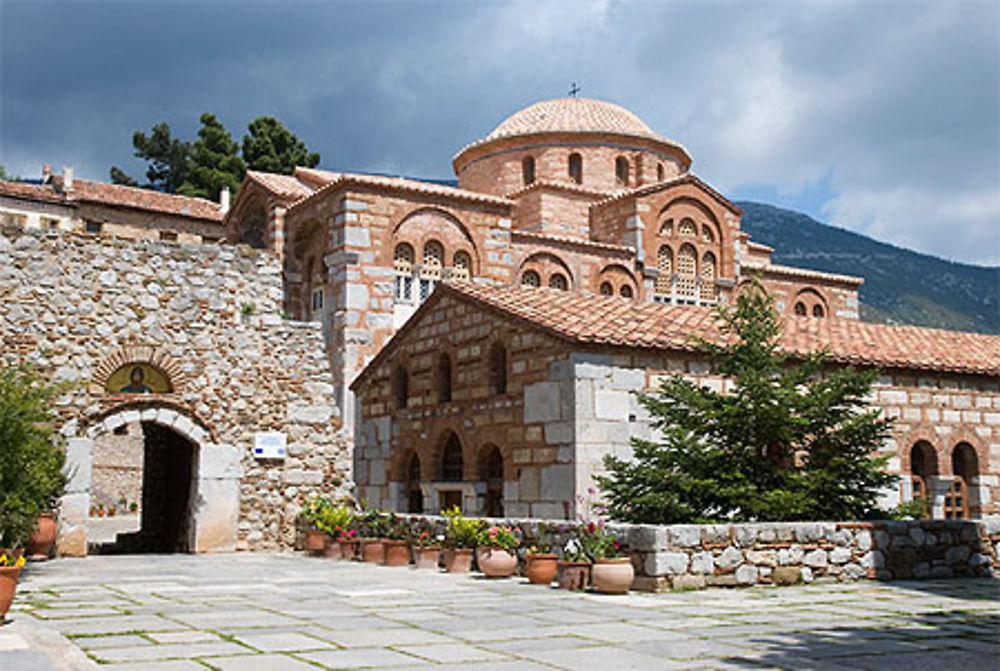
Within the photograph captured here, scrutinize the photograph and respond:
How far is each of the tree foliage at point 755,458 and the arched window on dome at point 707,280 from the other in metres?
17.5

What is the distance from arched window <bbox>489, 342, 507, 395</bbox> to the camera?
14.7 metres

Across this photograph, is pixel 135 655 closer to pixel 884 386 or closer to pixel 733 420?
pixel 733 420

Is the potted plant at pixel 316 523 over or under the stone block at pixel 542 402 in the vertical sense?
under

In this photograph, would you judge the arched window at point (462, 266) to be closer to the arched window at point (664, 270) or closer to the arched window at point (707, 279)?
the arched window at point (664, 270)

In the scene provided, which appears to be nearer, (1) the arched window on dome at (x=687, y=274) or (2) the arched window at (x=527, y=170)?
(1) the arched window on dome at (x=687, y=274)

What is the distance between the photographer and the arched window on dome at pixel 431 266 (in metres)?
24.2

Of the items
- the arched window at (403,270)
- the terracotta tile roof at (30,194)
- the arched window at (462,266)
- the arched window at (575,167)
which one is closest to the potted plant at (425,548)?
the arched window at (403,270)

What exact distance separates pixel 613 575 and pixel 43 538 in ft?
29.4

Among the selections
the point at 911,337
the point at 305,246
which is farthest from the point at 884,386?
the point at 305,246

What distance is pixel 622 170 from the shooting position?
108 feet

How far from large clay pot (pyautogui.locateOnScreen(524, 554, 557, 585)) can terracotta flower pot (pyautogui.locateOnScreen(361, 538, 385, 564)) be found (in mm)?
3673

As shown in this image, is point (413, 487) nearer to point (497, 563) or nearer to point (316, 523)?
point (316, 523)

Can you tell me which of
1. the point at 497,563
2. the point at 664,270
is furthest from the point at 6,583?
the point at 664,270

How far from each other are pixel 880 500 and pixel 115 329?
12237mm
